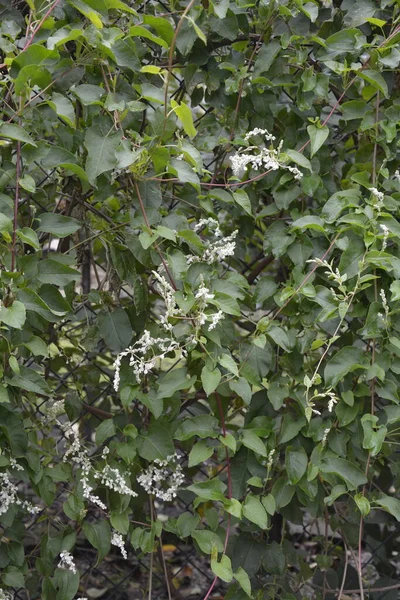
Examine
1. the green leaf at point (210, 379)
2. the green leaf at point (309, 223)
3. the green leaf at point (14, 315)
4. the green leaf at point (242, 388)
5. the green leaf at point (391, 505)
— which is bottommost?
the green leaf at point (391, 505)

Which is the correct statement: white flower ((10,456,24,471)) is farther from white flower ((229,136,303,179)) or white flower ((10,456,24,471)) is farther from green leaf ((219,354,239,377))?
white flower ((229,136,303,179))

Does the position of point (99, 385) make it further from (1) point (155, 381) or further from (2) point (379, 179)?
(2) point (379, 179)

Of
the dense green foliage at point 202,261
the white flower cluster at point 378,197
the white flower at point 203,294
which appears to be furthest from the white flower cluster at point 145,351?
the white flower cluster at point 378,197

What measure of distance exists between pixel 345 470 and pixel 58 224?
2.85ft

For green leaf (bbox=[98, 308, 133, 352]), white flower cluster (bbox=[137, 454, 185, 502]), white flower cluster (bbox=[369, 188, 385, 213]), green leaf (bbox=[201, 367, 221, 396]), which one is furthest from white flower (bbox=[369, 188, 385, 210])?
white flower cluster (bbox=[137, 454, 185, 502])

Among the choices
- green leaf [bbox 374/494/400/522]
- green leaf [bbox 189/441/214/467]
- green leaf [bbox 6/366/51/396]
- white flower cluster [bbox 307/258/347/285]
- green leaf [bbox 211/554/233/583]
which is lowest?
green leaf [bbox 374/494/400/522]

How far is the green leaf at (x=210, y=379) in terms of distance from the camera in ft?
5.61

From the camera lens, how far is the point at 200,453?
1.84m

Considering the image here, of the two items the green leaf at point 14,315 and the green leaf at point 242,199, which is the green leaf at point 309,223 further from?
the green leaf at point 14,315

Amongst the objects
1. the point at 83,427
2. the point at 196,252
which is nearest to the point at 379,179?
the point at 196,252

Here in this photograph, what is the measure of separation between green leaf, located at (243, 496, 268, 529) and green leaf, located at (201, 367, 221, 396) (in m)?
0.31

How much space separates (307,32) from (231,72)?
0.68ft

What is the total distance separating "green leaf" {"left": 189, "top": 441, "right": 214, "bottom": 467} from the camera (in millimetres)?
1815

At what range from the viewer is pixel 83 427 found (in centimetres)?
244
